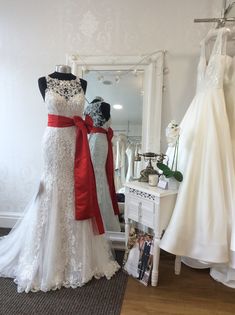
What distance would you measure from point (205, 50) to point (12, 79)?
1793 millimetres

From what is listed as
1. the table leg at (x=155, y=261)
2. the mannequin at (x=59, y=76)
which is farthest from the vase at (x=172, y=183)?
the mannequin at (x=59, y=76)

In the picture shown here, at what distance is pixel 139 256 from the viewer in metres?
1.92

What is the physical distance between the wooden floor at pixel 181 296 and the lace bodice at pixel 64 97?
1280 mm

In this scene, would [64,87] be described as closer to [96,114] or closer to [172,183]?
[96,114]

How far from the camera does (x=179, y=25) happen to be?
2.28 metres

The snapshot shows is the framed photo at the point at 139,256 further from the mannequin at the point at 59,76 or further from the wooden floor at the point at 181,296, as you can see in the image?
the mannequin at the point at 59,76

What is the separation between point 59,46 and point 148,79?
2.96ft

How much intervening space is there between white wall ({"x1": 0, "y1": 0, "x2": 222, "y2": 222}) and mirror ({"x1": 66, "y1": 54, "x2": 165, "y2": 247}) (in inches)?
3.6

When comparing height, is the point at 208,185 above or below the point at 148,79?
below

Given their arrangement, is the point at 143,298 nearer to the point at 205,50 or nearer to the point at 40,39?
the point at 205,50

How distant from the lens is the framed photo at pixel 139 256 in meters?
1.86

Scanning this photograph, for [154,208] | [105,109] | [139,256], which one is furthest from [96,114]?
[139,256]

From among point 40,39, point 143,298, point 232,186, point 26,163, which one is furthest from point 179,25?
point 143,298

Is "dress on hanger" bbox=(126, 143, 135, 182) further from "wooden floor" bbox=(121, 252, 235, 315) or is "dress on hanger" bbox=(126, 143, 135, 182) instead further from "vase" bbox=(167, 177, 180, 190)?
"wooden floor" bbox=(121, 252, 235, 315)
